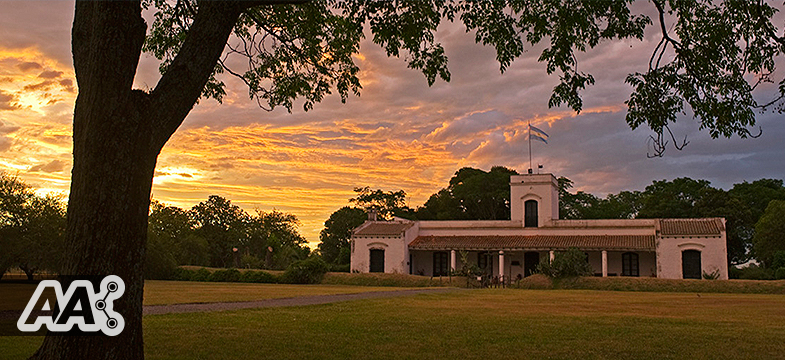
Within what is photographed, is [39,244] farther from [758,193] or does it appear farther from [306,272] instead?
[758,193]

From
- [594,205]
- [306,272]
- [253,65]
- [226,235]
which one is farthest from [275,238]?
[253,65]

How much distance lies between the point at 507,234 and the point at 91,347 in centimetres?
3807

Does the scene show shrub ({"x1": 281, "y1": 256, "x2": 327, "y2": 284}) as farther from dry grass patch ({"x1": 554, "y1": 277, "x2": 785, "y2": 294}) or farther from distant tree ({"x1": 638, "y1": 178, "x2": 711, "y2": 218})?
distant tree ({"x1": 638, "y1": 178, "x2": 711, "y2": 218})

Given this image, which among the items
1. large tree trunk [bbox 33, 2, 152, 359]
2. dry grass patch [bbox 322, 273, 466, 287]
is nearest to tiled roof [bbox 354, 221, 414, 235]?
dry grass patch [bbox 322, 273, 466, 287]

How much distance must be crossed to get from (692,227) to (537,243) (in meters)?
8.73

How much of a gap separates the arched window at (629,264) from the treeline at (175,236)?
2385cm

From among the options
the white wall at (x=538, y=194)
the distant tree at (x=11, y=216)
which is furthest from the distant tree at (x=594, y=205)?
the distant tree at (x=11, y=216)

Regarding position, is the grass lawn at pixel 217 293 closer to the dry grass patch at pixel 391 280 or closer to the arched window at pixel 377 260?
the dry grass patch at pixel 391 280

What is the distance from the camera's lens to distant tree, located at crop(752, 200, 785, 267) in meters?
42.8

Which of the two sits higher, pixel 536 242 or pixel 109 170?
pixel 109 170

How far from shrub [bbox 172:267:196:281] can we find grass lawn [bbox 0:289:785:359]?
26095 millimetres

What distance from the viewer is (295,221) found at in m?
64.2

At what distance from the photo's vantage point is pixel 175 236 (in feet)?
169

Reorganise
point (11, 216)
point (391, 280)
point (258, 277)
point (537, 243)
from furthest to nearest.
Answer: point (537, 243) → point (258, 277) → point (391, 280) → point (11, 216)
